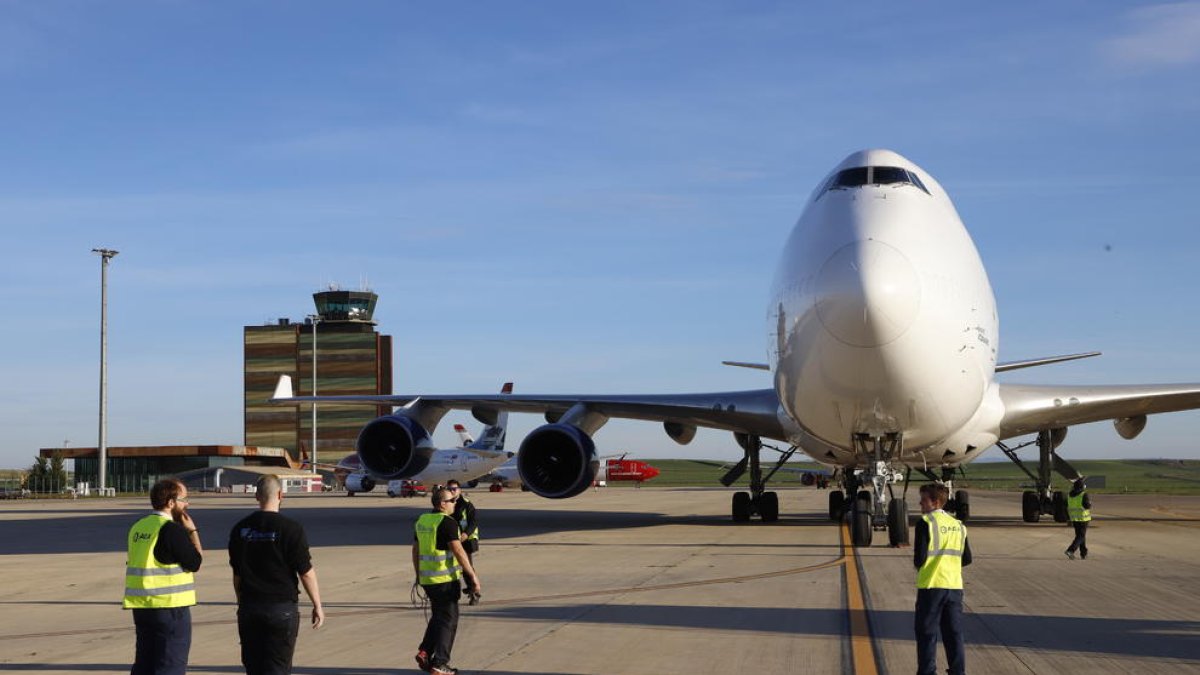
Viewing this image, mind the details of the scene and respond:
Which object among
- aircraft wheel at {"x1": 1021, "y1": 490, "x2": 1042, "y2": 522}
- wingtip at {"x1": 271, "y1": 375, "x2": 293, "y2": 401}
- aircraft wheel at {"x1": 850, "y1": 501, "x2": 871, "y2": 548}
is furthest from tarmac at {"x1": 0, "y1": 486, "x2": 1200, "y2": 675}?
wingtip at {"x1": 271, "y1": 375, "x2": 293, "y2": 401}

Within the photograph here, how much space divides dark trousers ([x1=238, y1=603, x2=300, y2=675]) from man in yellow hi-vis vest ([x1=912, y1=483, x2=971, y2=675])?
12.4ft

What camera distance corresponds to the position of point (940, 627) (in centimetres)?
820

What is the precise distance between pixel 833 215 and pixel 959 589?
10.00m

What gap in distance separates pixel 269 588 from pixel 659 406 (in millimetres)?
17755

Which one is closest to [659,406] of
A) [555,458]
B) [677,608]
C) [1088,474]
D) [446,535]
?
[555,458]

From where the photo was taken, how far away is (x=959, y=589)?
26.5ft

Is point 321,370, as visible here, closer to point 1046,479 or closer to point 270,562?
point 1046,479

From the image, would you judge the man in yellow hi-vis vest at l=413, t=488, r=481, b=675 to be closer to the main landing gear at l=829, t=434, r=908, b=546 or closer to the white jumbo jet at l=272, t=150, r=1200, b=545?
the white jumbo jet at l=272, t=150, r=1200, b=545

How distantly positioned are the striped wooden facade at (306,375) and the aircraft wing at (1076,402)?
105 metres

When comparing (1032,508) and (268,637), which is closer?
(268,637)

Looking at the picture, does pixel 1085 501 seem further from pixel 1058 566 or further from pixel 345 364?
pixel 345 364

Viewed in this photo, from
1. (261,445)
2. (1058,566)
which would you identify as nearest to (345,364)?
(261,445)

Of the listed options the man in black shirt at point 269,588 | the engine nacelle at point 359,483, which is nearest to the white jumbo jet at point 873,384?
the man in black shirt at point 269,588

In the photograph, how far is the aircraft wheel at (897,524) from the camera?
18.9m
